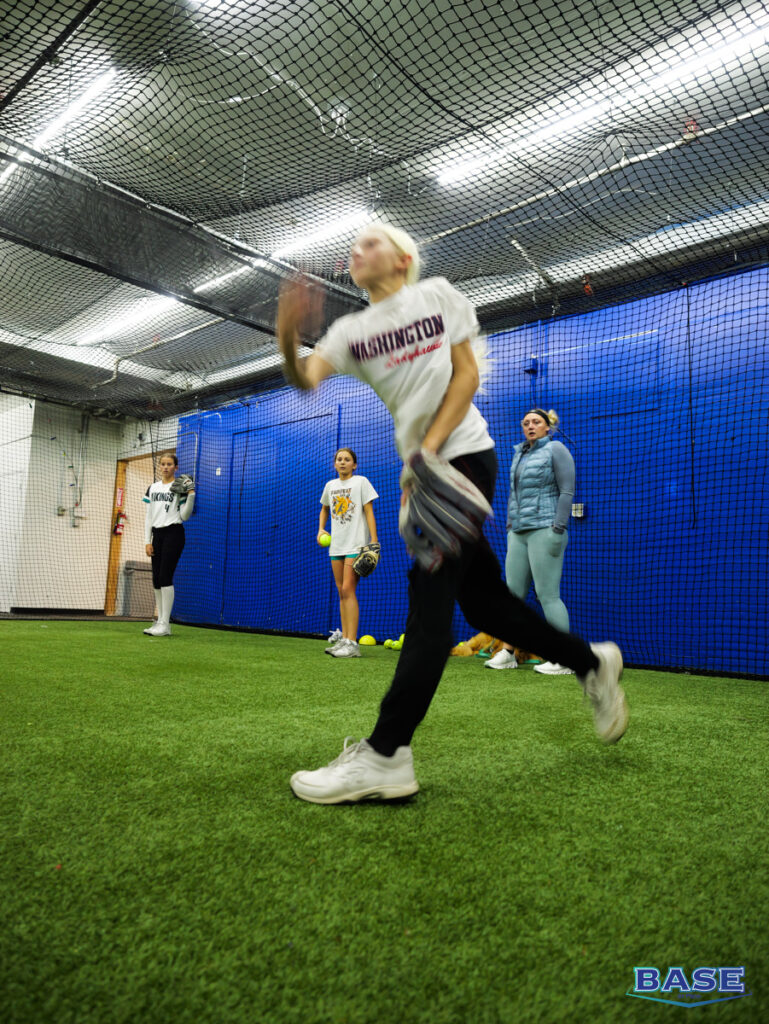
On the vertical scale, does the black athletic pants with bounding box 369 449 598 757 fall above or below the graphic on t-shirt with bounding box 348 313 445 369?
below

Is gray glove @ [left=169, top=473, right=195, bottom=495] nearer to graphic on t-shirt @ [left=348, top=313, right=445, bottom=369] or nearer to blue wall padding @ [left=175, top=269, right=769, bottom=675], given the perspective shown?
blue wall padding @ [left=175, top=269, right=769, bottom=675]

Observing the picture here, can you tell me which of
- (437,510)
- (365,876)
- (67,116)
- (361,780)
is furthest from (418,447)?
(67,116)

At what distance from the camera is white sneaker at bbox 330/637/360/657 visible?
16.3 feet

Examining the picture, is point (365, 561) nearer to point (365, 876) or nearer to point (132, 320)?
point (365, 876)

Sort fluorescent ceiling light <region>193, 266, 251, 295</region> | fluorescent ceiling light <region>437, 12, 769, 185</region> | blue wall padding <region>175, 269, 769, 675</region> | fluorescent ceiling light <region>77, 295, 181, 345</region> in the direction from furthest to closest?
fluorescent ceiling light <region>77, 295, 181, 345</region> < fluorescent ceiling light <region>193, 266, 251, 295</region> < blue wall padding <region>175, 269, 769, 675</region> < fluorescent ceiling light <region>437, 12, 769, 185</region>

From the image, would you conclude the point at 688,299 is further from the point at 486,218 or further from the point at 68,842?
the point at 68,842

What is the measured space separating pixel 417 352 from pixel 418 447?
257mm

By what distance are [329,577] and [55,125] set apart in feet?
17.1

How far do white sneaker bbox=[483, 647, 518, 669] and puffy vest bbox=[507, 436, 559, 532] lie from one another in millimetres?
916

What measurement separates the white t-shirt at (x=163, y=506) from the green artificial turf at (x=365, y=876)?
4.19 meters

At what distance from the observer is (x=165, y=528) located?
6363 mm

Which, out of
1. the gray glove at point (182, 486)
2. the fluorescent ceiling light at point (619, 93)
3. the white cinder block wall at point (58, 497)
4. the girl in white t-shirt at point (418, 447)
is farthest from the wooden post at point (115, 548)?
the girl in white t-shirt at point (418, 447)

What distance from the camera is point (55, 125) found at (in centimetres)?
482

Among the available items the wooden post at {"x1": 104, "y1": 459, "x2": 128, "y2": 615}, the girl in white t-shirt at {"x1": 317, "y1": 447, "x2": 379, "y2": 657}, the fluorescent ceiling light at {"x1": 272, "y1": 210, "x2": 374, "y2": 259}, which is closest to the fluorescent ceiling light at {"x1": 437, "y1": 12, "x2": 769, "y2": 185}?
the fluorescent ceiling light at {"x1": 272, "y1": 210, "x2": 374, "y2": 259}
